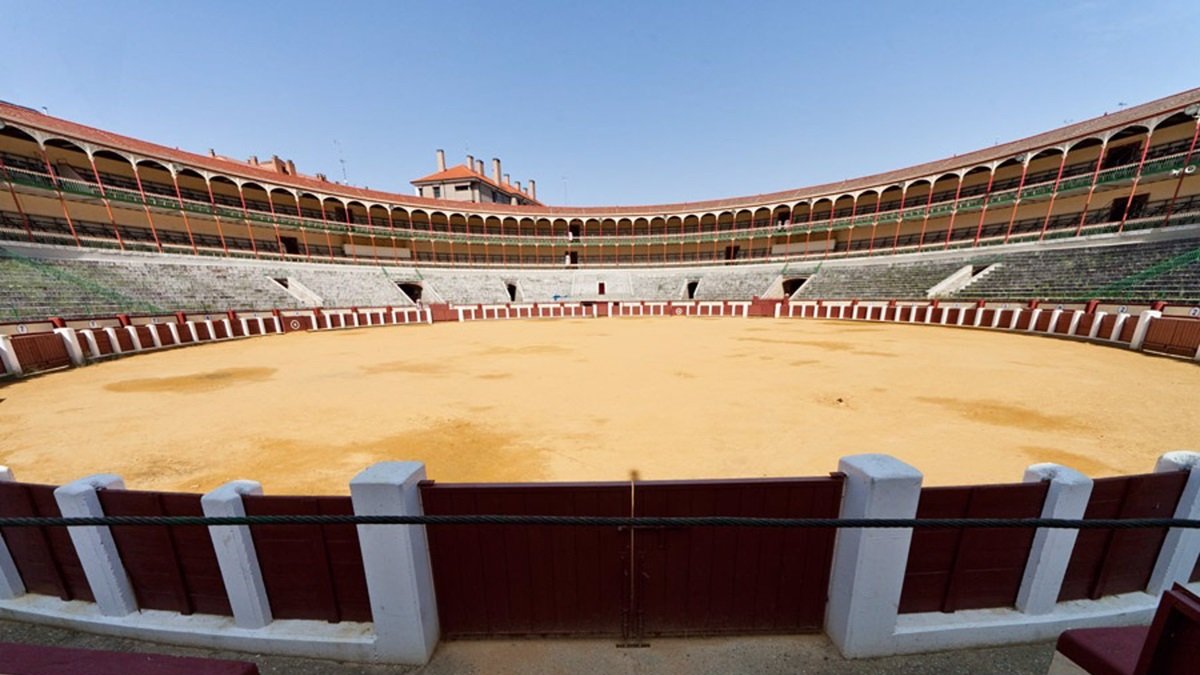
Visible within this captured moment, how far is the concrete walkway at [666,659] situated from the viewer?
2.33 meters

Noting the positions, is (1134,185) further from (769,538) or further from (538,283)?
(538,283)

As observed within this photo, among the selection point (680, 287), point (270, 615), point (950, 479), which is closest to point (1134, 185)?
point (680, 287)

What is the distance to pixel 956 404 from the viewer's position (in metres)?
7.08

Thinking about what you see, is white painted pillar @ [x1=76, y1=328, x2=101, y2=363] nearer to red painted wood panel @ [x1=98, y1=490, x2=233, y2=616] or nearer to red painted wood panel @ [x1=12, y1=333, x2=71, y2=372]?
red painted wood panel @ [x1=12, y1=333, x2=71, y2=372]

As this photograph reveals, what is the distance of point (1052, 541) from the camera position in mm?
2408

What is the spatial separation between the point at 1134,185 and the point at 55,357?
148 ft

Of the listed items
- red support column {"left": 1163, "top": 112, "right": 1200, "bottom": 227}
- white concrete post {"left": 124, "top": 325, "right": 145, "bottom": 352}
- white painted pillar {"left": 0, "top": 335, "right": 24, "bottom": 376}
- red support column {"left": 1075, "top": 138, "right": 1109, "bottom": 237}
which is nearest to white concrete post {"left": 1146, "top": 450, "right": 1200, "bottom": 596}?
white painted pillar {"left": 0, "top": 335, "right": 24, "bottom": 376}

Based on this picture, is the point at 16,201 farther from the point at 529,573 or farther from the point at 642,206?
the point at 642,206

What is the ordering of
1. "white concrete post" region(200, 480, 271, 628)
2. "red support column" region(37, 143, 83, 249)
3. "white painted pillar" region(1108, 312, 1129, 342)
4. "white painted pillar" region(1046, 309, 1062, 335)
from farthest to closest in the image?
1. "red support column" region(37, 143, 83, 249)
2. "white painted pillar" region(1046, 309, 1062, 335)
3. "white painted pillar" region(1108, 312, 1129, 342)
4. "white concrete post" region(200, 480, 271, 628)

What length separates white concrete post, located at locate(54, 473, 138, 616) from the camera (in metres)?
2.44

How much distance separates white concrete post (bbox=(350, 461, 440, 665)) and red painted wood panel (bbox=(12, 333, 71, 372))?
16.2 metres

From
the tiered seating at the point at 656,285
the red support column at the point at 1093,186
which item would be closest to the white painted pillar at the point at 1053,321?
the red support column at the point at 1093,186

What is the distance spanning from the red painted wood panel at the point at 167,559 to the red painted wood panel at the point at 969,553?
4404mm

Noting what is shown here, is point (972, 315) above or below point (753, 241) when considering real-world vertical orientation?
below
